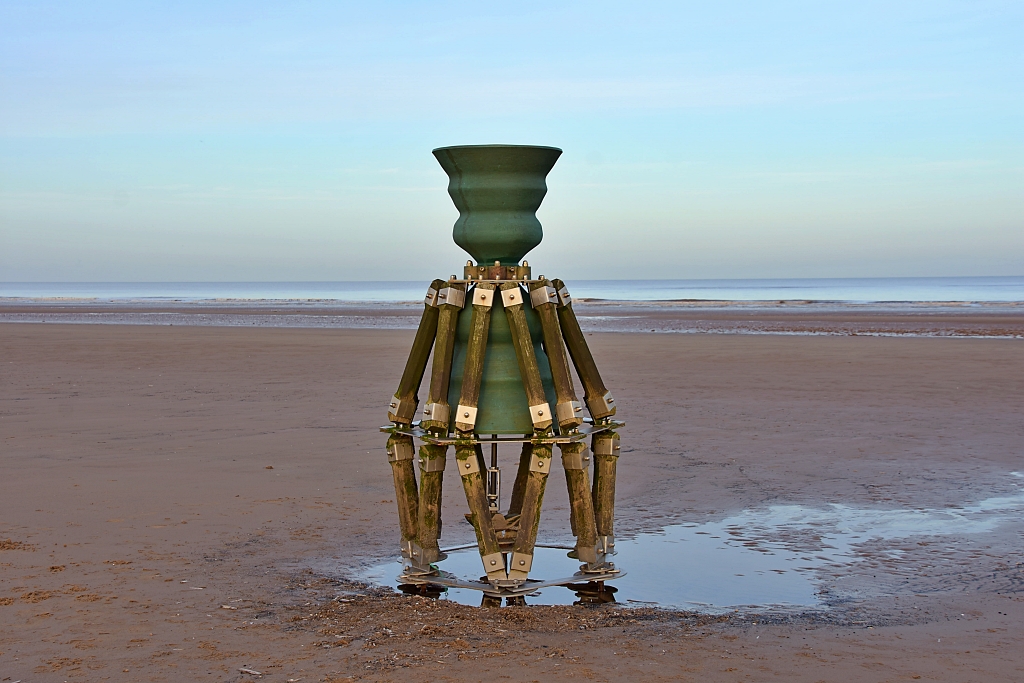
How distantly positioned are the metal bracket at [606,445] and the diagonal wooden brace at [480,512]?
842 mm

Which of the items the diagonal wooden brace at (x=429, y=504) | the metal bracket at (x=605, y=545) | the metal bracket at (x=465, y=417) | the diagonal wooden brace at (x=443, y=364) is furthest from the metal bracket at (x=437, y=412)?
the metal bracket at (x=605, y=545)

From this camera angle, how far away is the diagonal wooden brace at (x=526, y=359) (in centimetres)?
618

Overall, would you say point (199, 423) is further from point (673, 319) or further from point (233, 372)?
point (673, 319)

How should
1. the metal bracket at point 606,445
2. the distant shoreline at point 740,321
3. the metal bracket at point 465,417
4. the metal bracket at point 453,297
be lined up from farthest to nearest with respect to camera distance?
the distant shoreline at point 740,321, the metal bracket at point 606,445, the metal bracket at point 453,297, the metal bracket at point 465,417

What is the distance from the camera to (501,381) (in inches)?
252

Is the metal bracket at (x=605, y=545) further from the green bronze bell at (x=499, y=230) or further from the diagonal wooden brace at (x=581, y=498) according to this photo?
the green bronze bell at (x=499, y=230)

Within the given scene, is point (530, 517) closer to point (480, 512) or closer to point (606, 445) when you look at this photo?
point (480, 512)

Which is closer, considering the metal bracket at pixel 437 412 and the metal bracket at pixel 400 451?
Answer: the metal bracket at pixel 437 412

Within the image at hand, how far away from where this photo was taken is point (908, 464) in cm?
1108

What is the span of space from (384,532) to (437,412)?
7.56ft

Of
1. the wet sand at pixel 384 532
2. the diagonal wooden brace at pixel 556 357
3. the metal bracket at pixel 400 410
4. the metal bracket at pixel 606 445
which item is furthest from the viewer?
the metal bracket at pixel 400 410

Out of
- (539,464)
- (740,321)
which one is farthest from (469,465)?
(740,321)

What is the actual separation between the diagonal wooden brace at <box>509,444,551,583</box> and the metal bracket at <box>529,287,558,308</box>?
0.90m

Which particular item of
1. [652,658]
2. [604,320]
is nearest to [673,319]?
[604,320]
